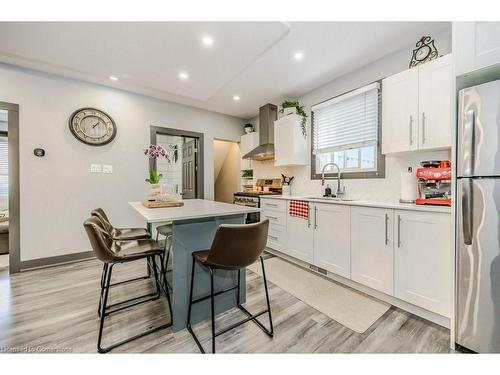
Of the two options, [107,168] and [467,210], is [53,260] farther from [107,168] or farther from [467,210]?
[467,210]

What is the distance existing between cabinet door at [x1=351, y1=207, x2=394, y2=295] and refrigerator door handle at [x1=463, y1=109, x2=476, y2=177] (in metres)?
0.67

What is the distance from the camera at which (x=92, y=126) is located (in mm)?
3164

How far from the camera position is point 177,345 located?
1444 millimetres

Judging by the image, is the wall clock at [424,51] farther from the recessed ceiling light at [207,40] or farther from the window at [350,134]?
the recessed ceiling light at [207,40]

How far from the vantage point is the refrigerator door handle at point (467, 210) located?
1.30 metres

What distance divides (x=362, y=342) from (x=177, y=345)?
4.26 ft

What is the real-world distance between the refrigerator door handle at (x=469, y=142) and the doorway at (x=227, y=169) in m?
4.26

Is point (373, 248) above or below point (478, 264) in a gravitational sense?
below

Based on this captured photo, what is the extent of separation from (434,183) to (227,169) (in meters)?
Result: 4.66

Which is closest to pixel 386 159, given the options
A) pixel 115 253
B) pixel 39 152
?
pixel 115 253

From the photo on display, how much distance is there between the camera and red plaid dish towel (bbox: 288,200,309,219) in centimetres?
272

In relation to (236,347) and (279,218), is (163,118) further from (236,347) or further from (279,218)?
(236,347)

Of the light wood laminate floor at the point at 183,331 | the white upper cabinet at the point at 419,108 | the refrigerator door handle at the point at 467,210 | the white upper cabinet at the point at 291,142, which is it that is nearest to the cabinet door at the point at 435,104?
the white upper cabinet at the point at 419,108

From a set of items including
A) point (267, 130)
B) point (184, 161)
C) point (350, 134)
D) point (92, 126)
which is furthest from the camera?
point (184, 161)
